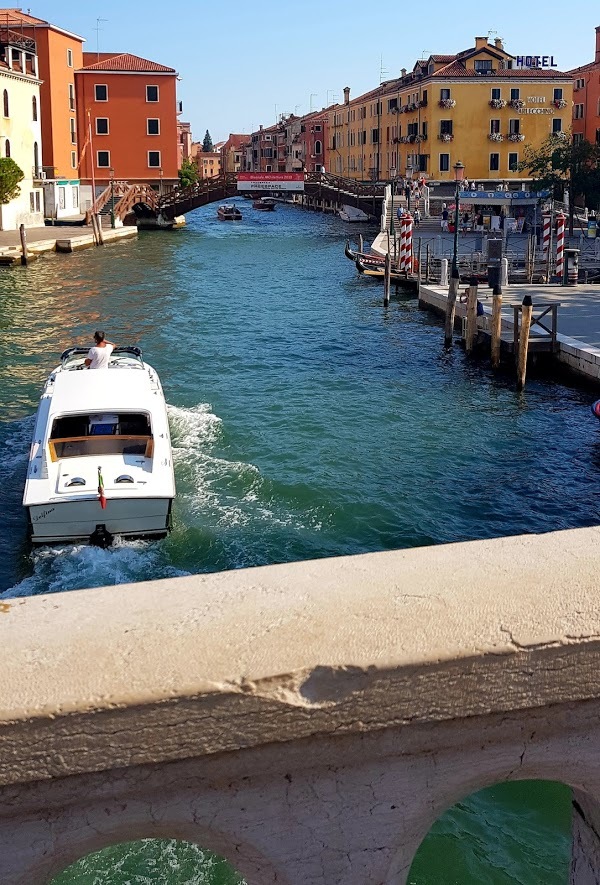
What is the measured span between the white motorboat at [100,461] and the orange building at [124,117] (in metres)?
50.7

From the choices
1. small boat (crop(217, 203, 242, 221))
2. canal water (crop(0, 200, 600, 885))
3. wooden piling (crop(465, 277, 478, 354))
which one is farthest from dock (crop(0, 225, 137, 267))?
small boat (crop(217, 203, 242, 221))

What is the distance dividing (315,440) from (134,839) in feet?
40.9

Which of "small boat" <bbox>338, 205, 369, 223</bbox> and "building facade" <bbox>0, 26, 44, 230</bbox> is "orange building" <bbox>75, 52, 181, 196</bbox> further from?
"small boat" <bbox>338, 205, 369, 223</bbox>

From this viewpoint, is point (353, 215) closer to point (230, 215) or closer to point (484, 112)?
point (230, 215)

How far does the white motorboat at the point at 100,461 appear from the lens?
952 centimetres

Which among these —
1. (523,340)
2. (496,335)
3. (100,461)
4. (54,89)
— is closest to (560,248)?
(496,335)

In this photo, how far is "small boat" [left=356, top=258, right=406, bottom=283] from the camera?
31062 millimetres

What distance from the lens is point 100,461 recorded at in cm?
1014

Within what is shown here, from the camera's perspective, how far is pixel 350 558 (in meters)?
Answer: 1.84

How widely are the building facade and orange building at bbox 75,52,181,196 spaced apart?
6.63 metres

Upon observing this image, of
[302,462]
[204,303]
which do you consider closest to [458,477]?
[302,462]

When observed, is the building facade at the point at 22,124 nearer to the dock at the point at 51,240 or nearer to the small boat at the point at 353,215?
the dock at the point at 51,240

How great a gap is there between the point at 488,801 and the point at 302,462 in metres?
7.36

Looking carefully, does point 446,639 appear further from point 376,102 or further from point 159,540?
point 376,102
